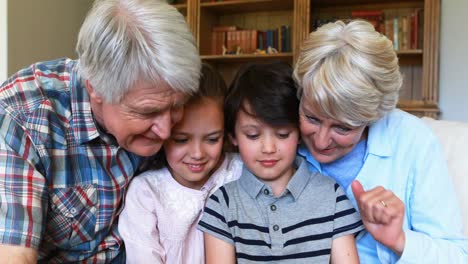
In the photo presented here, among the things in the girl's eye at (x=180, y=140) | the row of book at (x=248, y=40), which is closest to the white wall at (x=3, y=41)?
the row of book at (x=248, y=40)

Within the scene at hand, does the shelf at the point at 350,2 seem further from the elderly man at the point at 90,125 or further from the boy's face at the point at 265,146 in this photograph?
the elderly man at the point at 90,125

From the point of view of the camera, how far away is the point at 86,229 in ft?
3.75

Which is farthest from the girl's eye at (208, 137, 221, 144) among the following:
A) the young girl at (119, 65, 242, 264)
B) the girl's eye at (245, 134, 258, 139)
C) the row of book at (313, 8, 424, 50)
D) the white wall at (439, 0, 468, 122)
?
the white wall at (439, 0, 468, 122)

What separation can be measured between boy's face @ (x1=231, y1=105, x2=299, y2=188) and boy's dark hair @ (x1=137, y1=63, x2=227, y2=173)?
112 mm

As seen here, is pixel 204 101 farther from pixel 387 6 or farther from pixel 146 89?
pixel 387 6

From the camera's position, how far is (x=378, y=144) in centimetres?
114

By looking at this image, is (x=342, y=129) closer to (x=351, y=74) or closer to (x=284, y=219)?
(x=351, y=74)

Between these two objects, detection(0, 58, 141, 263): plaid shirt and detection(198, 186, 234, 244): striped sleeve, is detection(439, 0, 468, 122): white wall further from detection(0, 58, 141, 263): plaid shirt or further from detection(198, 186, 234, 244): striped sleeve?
detection(0, 58, 141, 263): plaid shirt

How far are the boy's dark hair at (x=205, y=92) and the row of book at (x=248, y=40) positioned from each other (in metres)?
2.27

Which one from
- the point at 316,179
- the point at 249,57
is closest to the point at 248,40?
the point at 249,57

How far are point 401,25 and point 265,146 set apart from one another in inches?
98.1

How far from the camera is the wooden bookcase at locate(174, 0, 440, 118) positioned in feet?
9.71

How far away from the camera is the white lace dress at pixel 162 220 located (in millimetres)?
1184

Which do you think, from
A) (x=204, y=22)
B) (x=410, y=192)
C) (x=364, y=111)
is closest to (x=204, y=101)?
(x=364, y=111)
